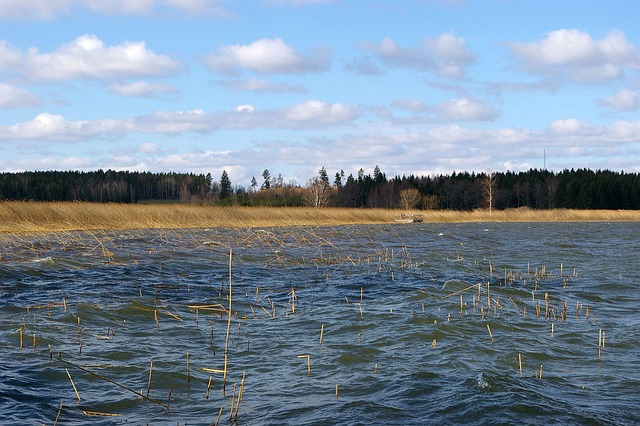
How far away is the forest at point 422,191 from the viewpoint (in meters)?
89.6

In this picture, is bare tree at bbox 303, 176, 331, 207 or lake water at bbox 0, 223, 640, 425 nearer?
lake water at bbox 0, 223, 640, 425

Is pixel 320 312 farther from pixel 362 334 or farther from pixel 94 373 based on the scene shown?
pixel 94 373

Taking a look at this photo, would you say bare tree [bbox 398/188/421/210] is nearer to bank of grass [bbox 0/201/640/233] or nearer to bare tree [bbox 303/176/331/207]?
bare tree [bbox 303/176/331/207]

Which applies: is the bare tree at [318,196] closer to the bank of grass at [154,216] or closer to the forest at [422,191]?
the forest at [422,191]

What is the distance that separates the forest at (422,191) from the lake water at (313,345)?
2648 inches

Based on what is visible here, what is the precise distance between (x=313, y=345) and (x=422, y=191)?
3749 inches

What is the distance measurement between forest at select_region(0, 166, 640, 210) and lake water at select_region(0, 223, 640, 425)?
67.3 meters

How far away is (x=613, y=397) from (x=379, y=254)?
1401 centimetres

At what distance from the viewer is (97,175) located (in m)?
114

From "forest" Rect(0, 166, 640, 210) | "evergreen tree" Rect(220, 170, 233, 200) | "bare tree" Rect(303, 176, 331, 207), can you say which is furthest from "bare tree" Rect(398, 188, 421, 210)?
"evergreen tree" Rect(220, 170, 233, 200)

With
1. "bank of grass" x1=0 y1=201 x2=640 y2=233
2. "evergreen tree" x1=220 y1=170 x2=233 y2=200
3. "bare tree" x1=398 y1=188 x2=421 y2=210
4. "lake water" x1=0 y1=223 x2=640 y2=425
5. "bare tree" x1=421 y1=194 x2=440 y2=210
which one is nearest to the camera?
"lake water" x1=0 y1=223 x2=640 y2=425

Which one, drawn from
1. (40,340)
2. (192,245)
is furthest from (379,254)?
(40,340)

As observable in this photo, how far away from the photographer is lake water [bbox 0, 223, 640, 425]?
5453 mm

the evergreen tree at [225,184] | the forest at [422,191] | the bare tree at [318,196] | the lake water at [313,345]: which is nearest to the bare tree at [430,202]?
the forest at [422,191]
